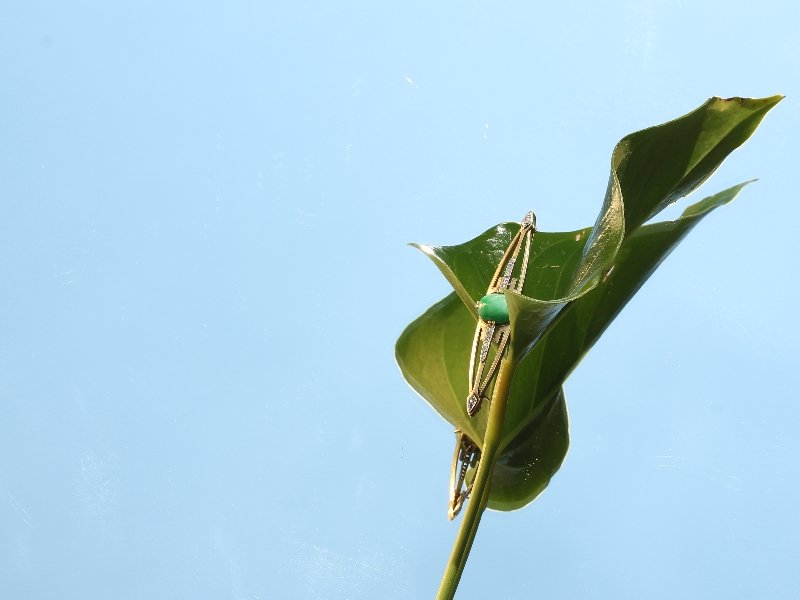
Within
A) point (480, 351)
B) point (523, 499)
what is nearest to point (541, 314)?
point (480, 351)

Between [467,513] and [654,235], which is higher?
[654,235]

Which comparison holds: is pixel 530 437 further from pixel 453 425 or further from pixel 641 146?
pixel 641 146

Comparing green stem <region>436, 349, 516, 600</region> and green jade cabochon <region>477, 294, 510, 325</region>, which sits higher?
green jade cabochon <region>477, 294, 510, 325</region>

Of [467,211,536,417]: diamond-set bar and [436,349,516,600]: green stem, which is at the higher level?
[467,211,536,417]: diamond-set bar

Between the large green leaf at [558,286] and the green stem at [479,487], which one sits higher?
the large green leaf at [558,286]

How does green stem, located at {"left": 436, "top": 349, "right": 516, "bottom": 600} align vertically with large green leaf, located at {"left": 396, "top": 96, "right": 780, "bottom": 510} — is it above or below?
below
